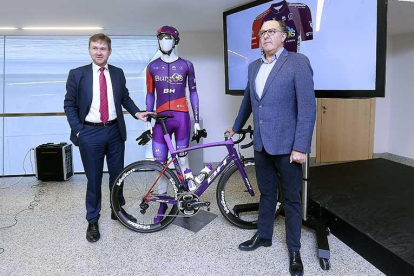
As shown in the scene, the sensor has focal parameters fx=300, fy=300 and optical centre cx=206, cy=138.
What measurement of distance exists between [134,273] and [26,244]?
1018 mm

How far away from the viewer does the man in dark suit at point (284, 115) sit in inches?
67.7

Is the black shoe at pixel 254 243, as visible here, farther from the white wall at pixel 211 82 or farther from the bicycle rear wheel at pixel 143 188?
the white wall at pixel 211 82

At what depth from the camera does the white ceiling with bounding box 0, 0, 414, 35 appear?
295cm

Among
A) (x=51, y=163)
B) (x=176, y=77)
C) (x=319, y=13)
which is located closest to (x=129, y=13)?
(x=176, y=77)

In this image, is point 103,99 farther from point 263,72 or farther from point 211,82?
point 211,82

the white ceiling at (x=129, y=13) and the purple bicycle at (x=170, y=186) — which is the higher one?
the white ceiling at (x=129, y=13)

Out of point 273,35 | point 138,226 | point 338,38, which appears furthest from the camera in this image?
point 138,226

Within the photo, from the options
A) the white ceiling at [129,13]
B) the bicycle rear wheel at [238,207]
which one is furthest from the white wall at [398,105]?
the bicycle rear wheel at [238,207]

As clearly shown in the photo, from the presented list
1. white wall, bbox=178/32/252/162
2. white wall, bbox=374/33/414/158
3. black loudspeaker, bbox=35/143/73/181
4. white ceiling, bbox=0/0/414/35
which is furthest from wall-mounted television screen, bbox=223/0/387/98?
white wall, bbox=374/33/414/158

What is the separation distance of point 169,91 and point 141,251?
131 centimetres

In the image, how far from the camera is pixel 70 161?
423 cm

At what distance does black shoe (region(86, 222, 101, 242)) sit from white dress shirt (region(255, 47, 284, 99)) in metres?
1.67

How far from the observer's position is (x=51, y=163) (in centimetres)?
406

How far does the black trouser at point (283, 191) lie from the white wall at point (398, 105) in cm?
385
